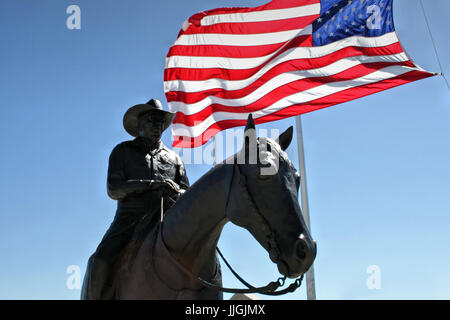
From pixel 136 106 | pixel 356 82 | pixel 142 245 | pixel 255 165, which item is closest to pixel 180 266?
pixel 142 245

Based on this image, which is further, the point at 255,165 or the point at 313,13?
the point at 313,13

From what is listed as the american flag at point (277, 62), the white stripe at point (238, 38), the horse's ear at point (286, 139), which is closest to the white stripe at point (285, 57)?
the american flag at point (277, 62)

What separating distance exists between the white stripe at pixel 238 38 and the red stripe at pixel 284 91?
1095mm

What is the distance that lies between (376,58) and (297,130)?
8.94 feet

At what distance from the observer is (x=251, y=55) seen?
998 centimetres

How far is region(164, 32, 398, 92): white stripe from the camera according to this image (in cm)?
911

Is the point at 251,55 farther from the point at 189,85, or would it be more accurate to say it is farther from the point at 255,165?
the point at 255,165

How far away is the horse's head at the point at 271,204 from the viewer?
2.93 metres

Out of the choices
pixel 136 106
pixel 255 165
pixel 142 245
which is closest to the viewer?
pixel 255 165

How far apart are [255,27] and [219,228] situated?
739 centimetres

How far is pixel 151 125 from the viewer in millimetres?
5043

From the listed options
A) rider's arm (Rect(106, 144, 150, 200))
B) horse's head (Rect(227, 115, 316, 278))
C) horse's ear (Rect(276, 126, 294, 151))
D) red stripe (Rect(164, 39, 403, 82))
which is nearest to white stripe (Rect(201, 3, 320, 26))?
red stripe (Rect(164, 39, 403, 82))

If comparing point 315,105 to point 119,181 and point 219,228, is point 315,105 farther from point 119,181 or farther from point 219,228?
point 219,228
